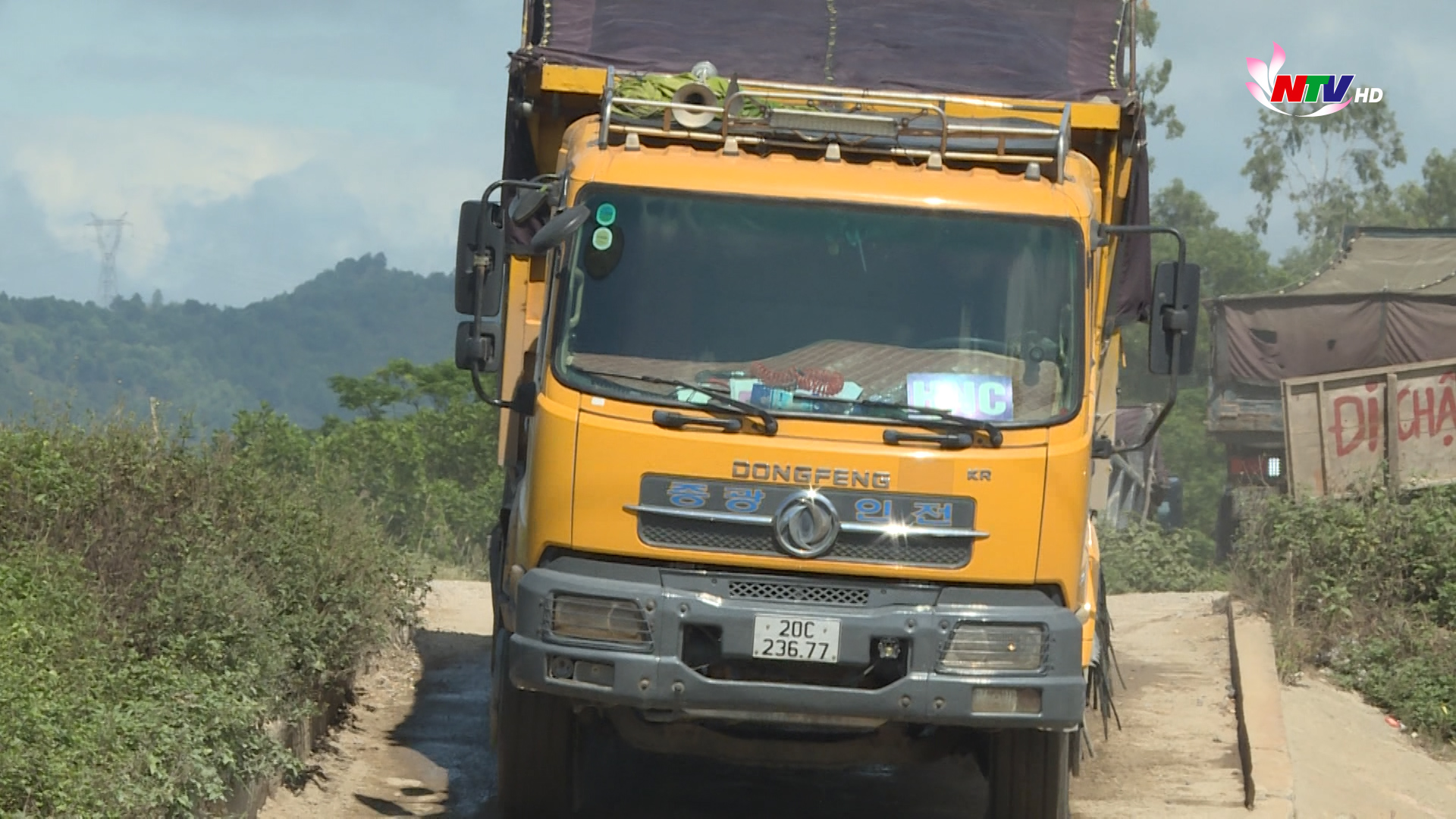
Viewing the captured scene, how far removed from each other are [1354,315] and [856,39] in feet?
52.9

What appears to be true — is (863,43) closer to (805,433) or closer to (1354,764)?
(805,433)

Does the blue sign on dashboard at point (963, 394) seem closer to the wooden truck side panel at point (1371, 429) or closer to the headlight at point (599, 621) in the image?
the headlight at point (599, 621)

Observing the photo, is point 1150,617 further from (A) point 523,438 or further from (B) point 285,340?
(B) point 285,340

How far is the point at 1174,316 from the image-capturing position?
6609 millimetres

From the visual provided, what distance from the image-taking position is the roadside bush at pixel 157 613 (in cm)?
543

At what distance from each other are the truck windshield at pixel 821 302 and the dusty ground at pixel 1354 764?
3.17 meters

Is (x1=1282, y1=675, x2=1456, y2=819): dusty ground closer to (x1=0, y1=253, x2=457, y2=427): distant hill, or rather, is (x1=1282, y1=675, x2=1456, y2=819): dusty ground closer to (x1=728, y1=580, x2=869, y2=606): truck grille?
(x1=728, y1=580, x2=869, y2=606): truck grille

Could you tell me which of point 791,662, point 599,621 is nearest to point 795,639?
point 791,662

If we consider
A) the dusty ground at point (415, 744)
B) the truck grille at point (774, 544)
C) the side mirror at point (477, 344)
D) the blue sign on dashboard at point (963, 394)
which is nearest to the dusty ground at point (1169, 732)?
the truck grille at point (774, 544)

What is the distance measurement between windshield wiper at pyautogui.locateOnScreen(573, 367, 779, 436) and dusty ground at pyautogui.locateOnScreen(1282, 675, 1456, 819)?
3638 millimetres

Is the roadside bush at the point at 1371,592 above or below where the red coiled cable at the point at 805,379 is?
below

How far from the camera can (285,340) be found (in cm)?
15862

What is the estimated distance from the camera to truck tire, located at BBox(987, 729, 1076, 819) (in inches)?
256

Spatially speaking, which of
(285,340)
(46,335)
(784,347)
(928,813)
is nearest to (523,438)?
(784,347)
